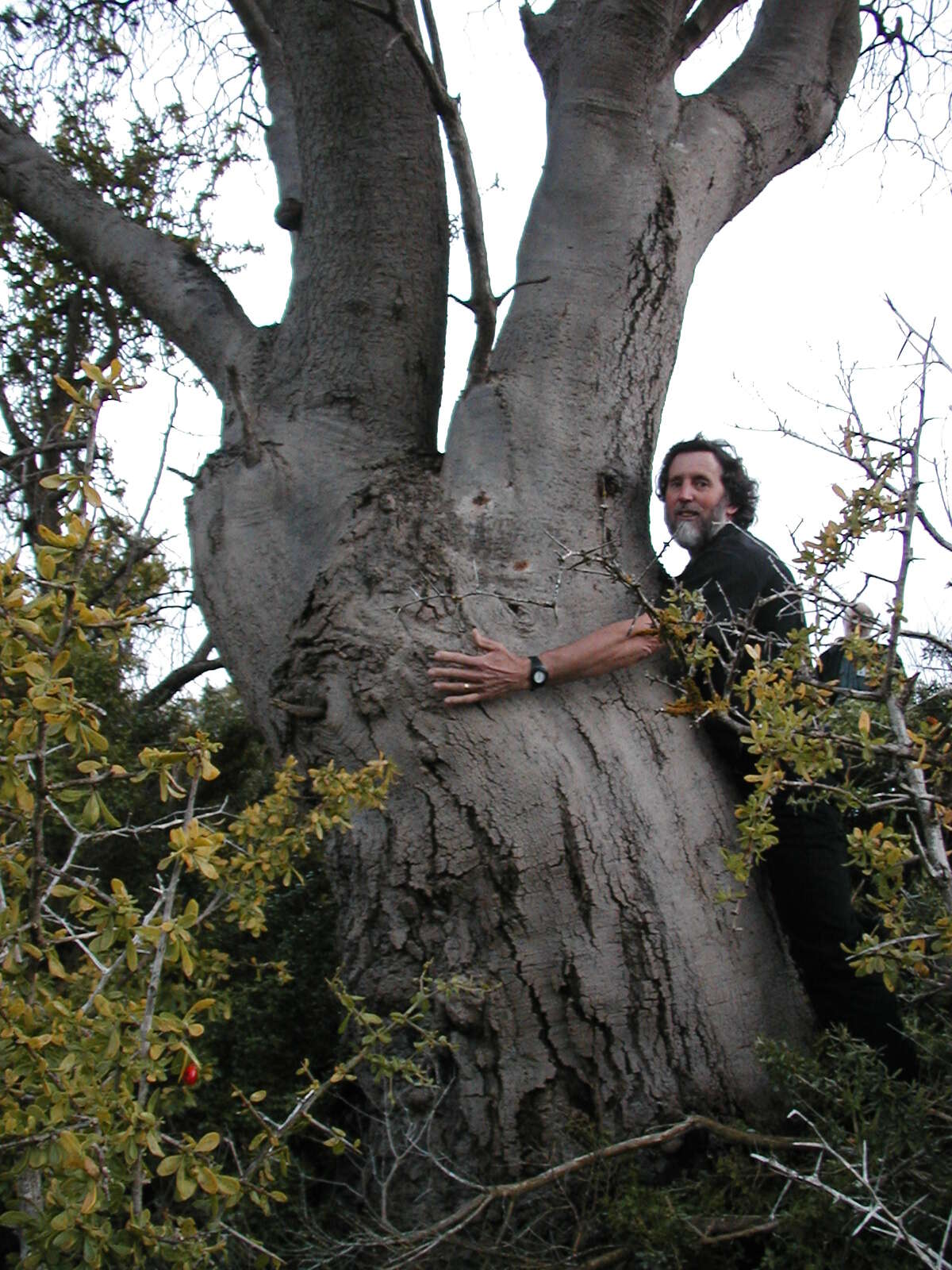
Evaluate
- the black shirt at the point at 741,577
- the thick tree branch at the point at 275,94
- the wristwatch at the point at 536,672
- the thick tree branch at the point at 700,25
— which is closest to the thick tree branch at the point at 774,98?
the thick tree branch at the point at 700,25

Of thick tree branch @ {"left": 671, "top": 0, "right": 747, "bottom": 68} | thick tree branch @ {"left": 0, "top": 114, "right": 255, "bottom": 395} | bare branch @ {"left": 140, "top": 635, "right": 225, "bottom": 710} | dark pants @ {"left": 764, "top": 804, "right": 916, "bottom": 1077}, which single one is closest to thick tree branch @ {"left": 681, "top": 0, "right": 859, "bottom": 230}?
thick tree branch @ {"left": 671, "top": 0, "right": 747, "bottom": 68}

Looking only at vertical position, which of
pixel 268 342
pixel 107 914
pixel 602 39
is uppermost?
pixel 602 39

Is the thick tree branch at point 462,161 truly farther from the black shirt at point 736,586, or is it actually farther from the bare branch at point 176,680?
the bare branch at point 176,680

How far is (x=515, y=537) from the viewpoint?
11.4ft

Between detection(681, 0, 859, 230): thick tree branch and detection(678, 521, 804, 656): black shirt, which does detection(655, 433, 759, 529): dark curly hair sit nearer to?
detection(678, 521, 804, 656): black shirt

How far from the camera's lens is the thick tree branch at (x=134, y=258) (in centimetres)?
436

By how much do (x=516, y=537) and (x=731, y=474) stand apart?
87 centimetres

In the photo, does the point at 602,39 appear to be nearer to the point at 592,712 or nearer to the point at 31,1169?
the point at 592,712

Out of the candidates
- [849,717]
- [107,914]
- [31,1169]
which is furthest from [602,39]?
[31,1169]

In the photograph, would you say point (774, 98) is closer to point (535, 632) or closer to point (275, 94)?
point (275, 94)

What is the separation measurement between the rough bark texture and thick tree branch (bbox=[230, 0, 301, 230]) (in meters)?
0.54

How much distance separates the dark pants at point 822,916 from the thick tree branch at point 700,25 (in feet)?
9.66

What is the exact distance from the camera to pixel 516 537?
3486 mm

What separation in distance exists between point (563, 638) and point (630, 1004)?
40.0 inches
